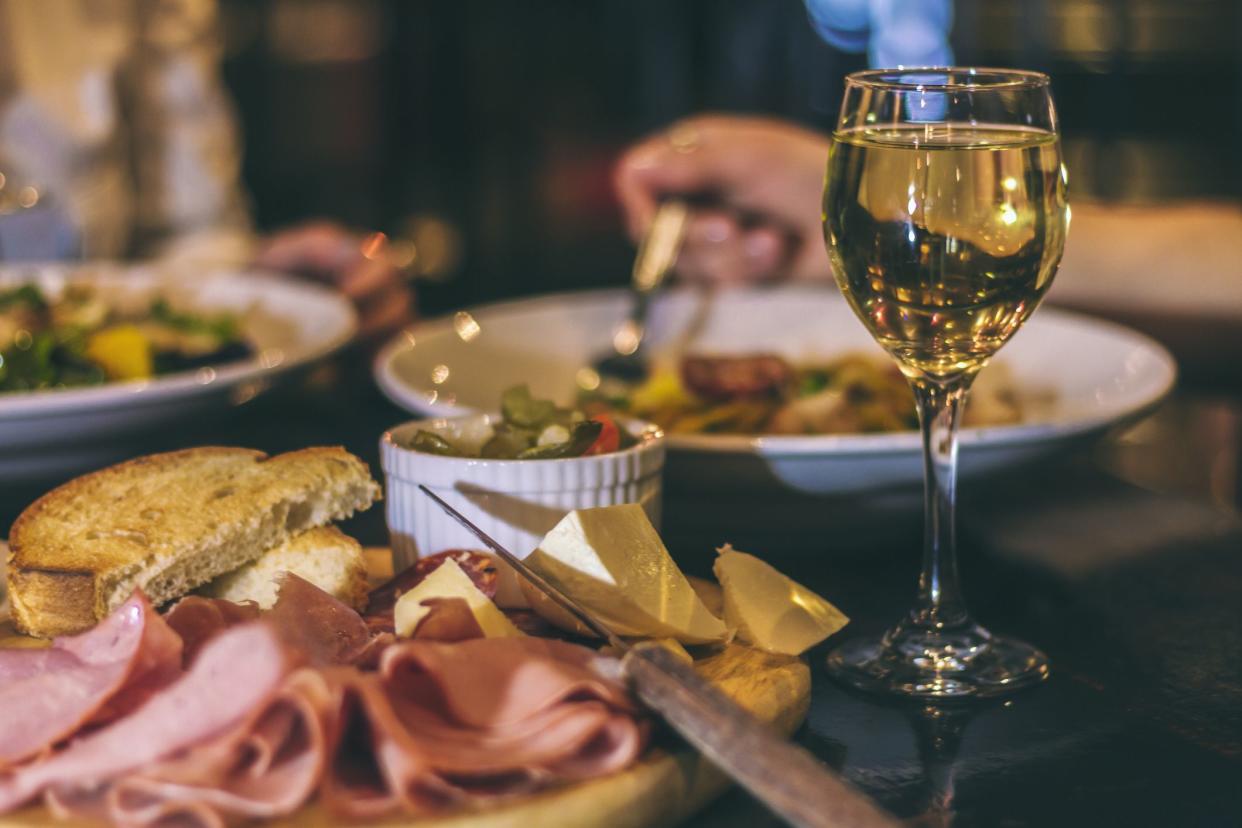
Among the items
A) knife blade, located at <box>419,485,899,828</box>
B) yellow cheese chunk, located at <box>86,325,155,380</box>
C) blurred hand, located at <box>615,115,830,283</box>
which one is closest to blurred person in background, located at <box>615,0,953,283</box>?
blurred hand, located at <box>615,115,830,283</box>

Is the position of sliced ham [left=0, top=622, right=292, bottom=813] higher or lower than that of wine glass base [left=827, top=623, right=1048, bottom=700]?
higher

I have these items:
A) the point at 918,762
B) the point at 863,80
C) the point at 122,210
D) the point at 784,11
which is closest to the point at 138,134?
the point at 122,210

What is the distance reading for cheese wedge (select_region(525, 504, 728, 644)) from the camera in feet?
3.17

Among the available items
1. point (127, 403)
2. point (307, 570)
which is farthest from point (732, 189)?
point (307, 570)

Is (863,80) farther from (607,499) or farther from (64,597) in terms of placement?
(64,597)

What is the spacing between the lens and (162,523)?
45.6 inches

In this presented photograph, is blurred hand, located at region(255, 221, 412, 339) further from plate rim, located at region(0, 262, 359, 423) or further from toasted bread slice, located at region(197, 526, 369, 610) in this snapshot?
toasted bread slice, located at region(197, 526, 369, 610)

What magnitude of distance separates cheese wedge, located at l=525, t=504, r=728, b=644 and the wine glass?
14 centimetres

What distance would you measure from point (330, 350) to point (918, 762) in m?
1.11

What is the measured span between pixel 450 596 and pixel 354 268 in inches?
64.1

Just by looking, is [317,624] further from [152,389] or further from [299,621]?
[152,389]

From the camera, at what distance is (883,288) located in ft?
3.37

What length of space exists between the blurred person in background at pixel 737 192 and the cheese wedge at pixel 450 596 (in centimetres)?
137

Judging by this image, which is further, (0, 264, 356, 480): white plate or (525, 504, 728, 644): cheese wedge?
(0, 264, 356, 480): white plate
